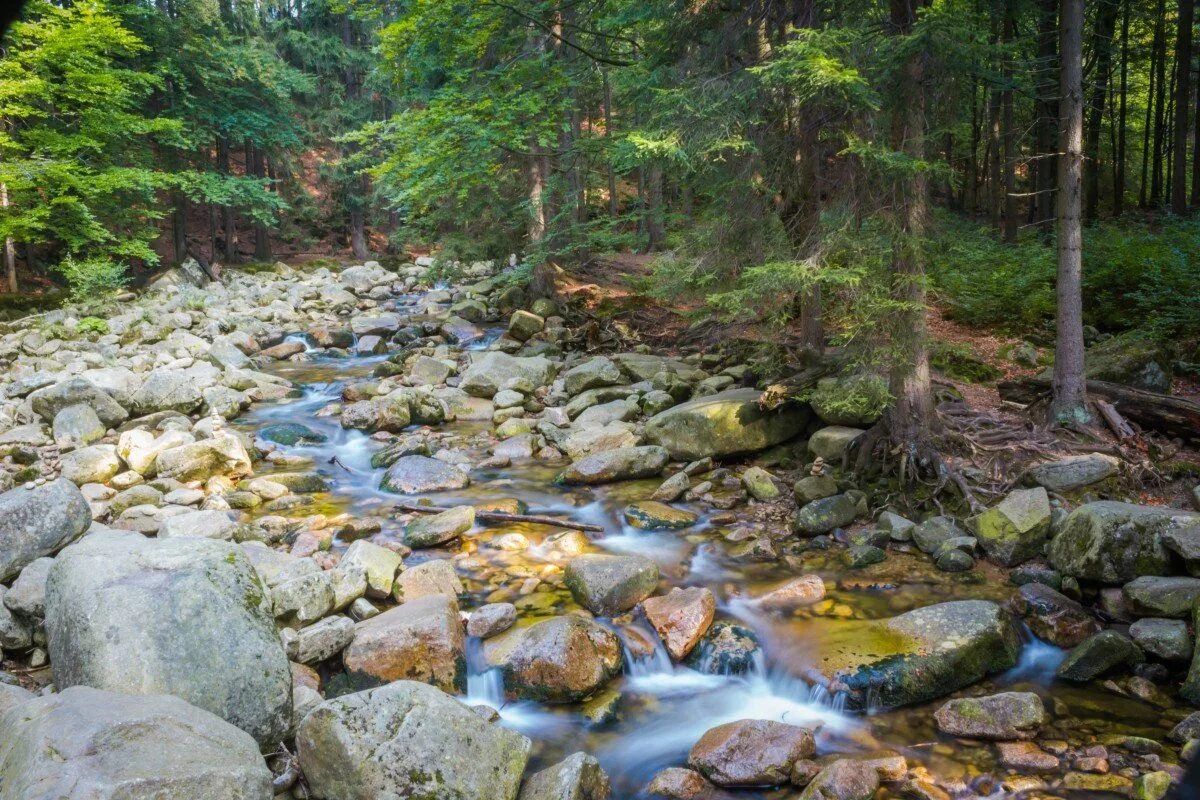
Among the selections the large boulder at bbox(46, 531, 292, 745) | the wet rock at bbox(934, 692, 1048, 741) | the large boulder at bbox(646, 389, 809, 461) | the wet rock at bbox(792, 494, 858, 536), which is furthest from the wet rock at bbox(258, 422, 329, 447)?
the wet rock at bbox(934, 692, 1048, 741)

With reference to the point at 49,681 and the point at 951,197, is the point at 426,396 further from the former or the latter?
the point at 951,197

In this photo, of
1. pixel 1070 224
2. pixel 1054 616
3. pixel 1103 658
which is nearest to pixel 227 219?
pixel 1070 224

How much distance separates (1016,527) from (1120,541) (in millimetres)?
920

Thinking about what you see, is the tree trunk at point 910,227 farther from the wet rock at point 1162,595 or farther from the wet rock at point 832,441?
the wet rock at point 1162,595

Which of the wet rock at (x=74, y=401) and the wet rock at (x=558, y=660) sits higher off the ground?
the wet rock at (x=74, y=401)

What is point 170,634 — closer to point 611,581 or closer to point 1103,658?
point 611,581

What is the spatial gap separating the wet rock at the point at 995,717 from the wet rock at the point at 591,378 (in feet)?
29.0

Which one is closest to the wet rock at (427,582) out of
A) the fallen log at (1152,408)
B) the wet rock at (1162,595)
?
the wet rock at (1162,595)

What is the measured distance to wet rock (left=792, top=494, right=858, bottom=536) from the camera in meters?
8.01

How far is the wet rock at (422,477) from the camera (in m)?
9.80

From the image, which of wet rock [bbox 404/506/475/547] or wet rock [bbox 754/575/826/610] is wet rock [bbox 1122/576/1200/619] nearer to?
wet rock [bbox 754/575/826/610]

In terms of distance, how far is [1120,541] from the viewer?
249 inches

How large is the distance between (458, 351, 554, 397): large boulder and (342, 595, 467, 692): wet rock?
7.85 metres

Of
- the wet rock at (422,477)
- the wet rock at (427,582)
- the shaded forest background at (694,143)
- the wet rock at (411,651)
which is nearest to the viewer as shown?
the wet rock at (411,651)
